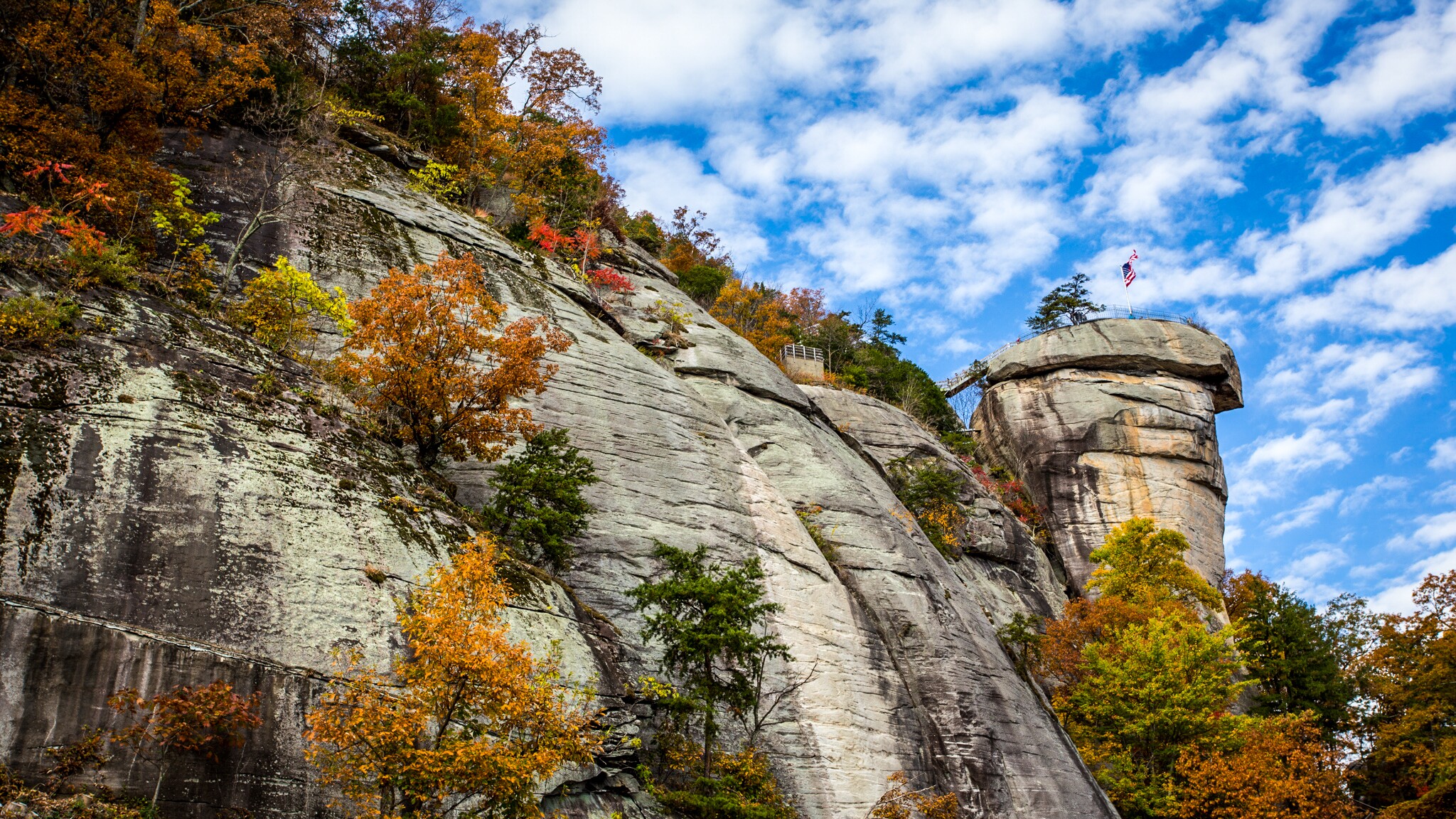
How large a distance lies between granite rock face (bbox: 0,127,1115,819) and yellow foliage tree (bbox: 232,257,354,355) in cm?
98

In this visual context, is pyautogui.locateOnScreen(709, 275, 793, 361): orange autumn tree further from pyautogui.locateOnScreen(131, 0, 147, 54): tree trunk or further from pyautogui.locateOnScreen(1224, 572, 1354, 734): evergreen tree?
pyautogui.locateOnScreen(131, 0, 147, 54): tree trunk

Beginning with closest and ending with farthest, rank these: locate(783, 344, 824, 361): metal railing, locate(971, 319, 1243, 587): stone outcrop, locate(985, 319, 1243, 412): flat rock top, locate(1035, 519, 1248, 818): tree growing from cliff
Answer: locate(1035, 519, 1248, 818): tree growing from cliff, locate(971, 319, 1243, 587): stone outcrop, locate(783, 344, 824, 361): metal railing, locate(985, 319, 1243, 412): flat rock top

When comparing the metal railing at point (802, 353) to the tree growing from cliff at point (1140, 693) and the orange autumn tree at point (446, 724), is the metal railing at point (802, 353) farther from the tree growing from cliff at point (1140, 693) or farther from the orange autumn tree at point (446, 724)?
the orange autumn tree at point (446, 724)

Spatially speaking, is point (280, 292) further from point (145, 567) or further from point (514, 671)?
point (514, 671)

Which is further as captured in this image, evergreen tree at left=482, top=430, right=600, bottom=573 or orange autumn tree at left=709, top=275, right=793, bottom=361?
orange autumn tree at left=709, top=275, right=793, bottom=361

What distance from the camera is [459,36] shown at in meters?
36.4

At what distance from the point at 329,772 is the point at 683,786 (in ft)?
23.8

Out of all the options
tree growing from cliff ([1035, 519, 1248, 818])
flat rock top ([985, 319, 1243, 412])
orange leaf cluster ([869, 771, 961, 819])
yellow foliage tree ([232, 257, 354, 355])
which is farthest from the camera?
flat rock top ([985, 319, 1243, 412])

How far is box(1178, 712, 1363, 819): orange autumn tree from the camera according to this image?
24844 mm

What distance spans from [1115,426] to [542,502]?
1398 inches

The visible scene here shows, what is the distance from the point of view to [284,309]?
1923cm

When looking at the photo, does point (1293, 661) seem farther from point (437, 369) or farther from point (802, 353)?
point (437, 369)

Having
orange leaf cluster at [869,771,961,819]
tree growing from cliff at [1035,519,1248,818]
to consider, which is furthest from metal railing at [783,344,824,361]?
orange leaf cluster at [869,771,961,819]

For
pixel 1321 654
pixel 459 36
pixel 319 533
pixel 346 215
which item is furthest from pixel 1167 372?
pixel 319 533
